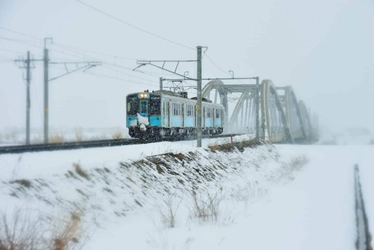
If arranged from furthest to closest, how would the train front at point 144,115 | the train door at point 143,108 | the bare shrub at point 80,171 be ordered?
the train door at point 143,108, the train front at point 144,115, the bare shrub at point 80,171

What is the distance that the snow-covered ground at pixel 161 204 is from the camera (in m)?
7.88

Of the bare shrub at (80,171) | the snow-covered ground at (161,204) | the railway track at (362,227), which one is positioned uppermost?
the bare shrub at (80,171)

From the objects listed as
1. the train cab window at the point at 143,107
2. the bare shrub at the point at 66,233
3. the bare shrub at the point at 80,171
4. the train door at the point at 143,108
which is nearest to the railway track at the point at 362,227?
the bare shrub at the point at 66,233

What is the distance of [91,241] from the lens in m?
7.45

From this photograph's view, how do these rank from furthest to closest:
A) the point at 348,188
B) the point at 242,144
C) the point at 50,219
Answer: the point at 242,144, the point at 348,188, the point at 50,219

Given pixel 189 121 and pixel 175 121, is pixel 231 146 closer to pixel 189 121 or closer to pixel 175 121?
pixel 175 121

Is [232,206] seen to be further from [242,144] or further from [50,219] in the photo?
[242,144]

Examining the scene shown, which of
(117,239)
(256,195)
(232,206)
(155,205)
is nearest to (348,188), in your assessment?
(256,195)

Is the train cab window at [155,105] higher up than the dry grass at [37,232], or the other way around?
the train cab window at [155,105]

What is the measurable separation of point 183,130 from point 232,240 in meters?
21.7

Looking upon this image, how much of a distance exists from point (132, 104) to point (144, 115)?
1.33 metres

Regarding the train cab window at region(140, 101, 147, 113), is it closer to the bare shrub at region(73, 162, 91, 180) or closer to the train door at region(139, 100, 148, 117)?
the train door at region(139, 100, 148, 117)

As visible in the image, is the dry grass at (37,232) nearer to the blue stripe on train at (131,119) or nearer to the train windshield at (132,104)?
the blue stripe on train at (131,119)

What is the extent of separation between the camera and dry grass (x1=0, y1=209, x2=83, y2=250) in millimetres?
6107
